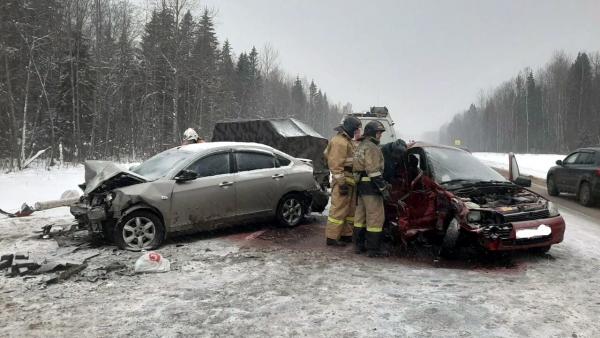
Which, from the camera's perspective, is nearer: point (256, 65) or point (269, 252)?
point (269, 252)

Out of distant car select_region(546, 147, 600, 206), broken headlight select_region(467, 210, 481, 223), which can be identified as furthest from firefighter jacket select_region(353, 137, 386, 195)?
distant car select_region(546, 147, 600, 206)

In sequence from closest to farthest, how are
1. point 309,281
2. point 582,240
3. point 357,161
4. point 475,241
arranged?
point 309,281, point 475,241, point 357,161, point 582,240

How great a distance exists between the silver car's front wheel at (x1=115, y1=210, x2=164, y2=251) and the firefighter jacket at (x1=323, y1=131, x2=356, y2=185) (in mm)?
2776

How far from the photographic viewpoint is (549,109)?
77.6 meters

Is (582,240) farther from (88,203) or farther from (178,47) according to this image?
(178,47)

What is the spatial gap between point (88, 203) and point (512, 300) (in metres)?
5.78

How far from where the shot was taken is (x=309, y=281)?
5.25m

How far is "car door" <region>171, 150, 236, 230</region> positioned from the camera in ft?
22.5

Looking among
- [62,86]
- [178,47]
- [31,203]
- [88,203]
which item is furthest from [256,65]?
[88,203]

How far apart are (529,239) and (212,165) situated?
4810 mm

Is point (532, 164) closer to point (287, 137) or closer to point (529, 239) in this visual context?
point (287, 137)

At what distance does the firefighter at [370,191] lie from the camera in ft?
21.0

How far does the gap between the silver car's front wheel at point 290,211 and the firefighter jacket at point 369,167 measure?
74.4 inches

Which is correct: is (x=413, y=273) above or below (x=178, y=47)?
below
